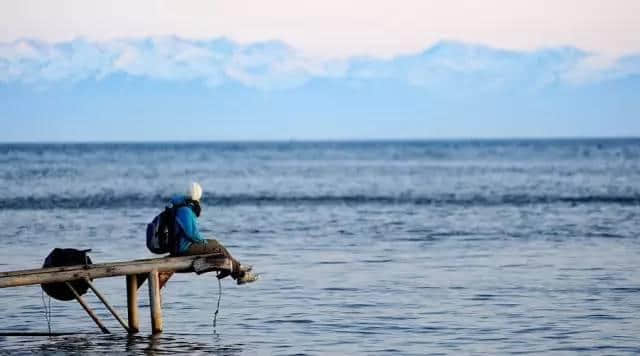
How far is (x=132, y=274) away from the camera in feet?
55.0

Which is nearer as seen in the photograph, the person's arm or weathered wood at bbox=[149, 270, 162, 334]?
weathered wood at bbox=[149, 270, 162, 334]

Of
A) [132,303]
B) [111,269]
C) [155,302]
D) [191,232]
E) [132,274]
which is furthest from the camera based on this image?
[132,303]

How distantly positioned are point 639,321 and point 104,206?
108 feet

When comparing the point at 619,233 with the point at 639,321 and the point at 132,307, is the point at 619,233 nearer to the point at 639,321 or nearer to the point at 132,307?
the point at 639,321

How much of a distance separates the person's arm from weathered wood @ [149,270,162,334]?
70 centimetres

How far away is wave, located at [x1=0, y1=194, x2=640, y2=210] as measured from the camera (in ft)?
164

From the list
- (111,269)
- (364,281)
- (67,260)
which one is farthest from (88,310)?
(364,281)

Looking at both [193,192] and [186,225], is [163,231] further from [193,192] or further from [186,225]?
[193,192]

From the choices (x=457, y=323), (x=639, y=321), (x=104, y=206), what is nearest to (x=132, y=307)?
(x=457, y=323)

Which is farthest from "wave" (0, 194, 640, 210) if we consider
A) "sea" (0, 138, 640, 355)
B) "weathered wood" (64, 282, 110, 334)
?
"weathered wood" (64, 282, 110, 334)

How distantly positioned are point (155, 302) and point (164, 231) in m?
1.01

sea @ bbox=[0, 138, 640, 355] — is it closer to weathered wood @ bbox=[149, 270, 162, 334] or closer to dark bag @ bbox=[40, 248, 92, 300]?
weathered wood @ bbox=[149, 270, 162, 334]

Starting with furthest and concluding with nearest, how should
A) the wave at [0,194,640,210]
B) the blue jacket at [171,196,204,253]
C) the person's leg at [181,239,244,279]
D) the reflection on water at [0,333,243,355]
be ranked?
the wave at [0,194,640,210]
the person's leg at [181,239,244,279]
the blue jacket at [171,196,204,253]
the reflection on water at [0,333,243,355]

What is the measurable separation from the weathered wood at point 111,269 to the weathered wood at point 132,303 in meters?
0.43
